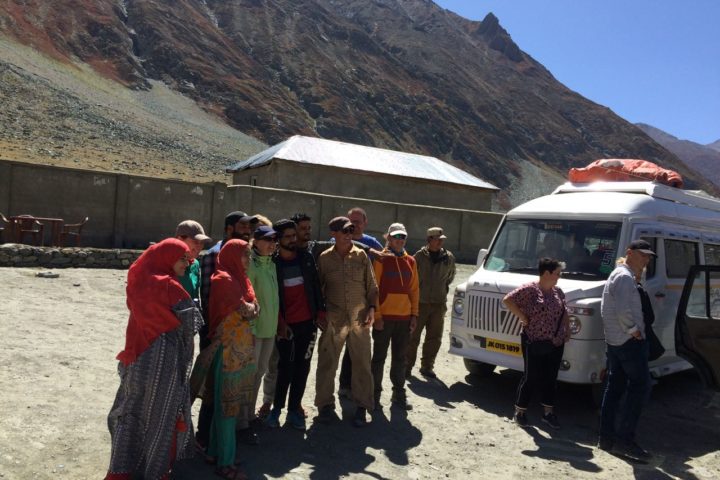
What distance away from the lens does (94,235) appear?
15016mm

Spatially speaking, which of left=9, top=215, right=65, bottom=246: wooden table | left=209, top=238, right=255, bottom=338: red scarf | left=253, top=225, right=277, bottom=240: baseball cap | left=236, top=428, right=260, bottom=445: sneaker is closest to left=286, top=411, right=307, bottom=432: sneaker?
left=236, top=428, right=260, bottom=445: sneaker

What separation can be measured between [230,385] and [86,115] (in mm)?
42376

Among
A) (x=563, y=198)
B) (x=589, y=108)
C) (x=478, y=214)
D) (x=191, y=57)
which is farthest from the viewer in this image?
(x=589, y=108)

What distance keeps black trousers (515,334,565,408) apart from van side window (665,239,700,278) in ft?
7.01

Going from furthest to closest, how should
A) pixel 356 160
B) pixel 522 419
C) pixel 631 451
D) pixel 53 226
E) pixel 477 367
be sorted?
pixel 356 160
pixel 53 226
pixel 477 367
pixel 522 419
pixel 631 451

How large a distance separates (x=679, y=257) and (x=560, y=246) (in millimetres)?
1557

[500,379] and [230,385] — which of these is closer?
[230,385]

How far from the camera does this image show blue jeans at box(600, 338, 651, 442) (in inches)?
200

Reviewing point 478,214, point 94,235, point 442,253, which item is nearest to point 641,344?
point 442,253

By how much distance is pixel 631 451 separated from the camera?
5.17 metres

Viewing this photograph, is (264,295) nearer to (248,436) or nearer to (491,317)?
(248,436)

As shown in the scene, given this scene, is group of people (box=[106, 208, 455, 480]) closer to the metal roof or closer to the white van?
the white van

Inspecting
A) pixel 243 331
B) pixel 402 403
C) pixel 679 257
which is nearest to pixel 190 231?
pixel 243 331

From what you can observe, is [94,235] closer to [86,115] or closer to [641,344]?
[641,344]
